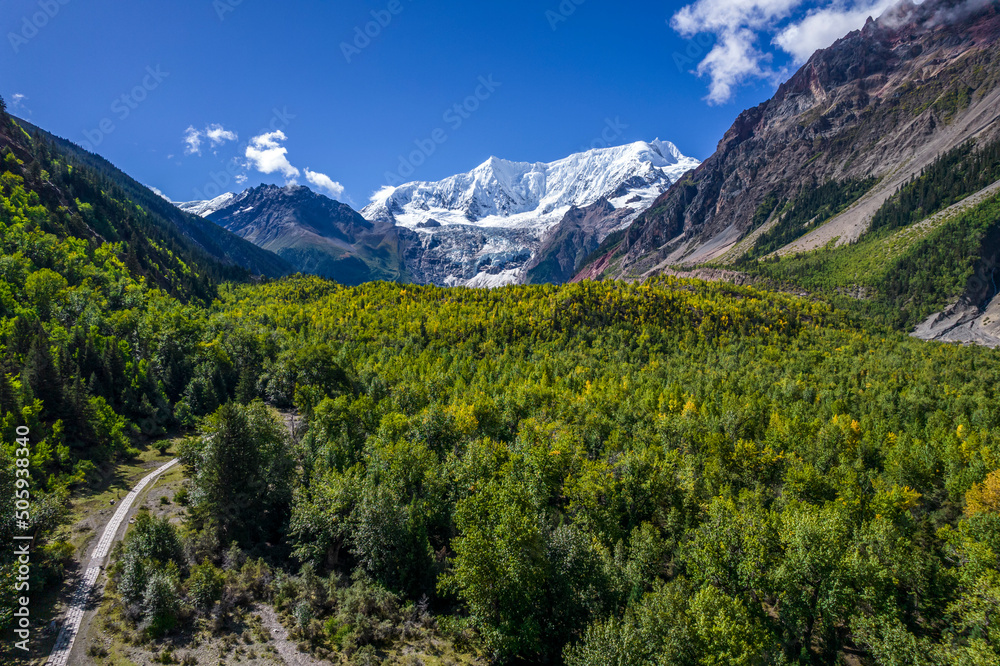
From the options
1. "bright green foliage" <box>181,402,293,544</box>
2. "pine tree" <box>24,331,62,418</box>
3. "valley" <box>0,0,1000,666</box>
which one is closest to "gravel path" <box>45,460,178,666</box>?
"valley" <box>0,0,1000,666</box>

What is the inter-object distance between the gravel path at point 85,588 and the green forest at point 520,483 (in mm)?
1904

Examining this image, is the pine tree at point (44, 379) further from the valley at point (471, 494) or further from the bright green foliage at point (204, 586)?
the bright green foliage at point (204, 586)

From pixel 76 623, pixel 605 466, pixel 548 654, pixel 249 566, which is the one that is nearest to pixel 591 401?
pixel 605 466

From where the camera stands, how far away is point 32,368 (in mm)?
58219

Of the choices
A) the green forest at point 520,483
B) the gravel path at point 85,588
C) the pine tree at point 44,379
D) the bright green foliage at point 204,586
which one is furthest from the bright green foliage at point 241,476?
the pine tree at point 44,379

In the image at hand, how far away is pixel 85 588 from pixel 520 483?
37.0 m

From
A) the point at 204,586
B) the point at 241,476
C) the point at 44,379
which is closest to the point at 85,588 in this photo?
the point at 204,586

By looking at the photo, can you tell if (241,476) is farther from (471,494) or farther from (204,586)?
(471,494)

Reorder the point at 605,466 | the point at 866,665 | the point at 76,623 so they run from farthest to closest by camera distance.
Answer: the point at 605,466 < the point at 866,665 < the point at 76,623

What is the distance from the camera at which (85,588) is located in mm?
34219

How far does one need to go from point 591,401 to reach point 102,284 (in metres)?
122

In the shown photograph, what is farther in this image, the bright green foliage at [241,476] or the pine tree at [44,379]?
the pine tree at [44,379]

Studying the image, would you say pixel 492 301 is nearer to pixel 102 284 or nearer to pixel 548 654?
pixel 102 284

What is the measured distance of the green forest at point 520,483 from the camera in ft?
116
